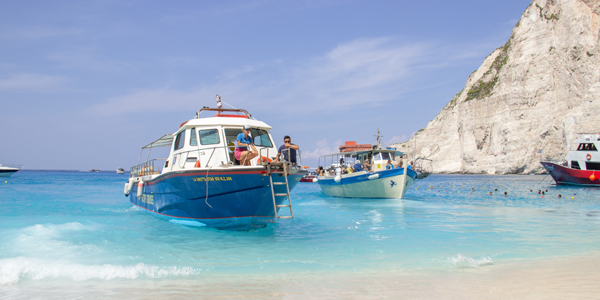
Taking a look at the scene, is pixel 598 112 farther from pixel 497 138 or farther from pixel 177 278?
pixel 177 278

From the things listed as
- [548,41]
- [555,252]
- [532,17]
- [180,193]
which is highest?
[532,17]

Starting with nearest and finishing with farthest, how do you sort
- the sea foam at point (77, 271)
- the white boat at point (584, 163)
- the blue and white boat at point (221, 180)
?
the sea foam at point (77, 271) → the blue and white boat at point (221, 180) → the white boat at point (584, 163)

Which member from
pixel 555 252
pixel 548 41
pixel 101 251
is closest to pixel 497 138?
pixel 548 41

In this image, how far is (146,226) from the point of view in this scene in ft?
37.5

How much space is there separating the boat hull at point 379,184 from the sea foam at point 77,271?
1768cm

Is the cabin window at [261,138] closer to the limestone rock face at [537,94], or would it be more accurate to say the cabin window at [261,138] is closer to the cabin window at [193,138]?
the cabin window at [193,138]

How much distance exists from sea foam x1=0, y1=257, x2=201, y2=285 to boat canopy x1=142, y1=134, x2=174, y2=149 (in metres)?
6.22

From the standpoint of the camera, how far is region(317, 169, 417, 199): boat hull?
2262cm

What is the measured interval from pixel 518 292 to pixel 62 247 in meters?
9.05

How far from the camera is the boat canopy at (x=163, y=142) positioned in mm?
12673

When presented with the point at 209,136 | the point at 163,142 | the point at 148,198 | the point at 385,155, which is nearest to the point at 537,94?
the point at 385,155

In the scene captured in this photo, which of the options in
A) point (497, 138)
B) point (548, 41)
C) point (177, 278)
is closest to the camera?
point (177, 278)

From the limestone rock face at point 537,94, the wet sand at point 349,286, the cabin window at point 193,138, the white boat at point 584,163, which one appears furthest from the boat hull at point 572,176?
the cabin window at point 193,138

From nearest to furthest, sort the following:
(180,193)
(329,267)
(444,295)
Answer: (444,295) → (329,267) → (180,193)
